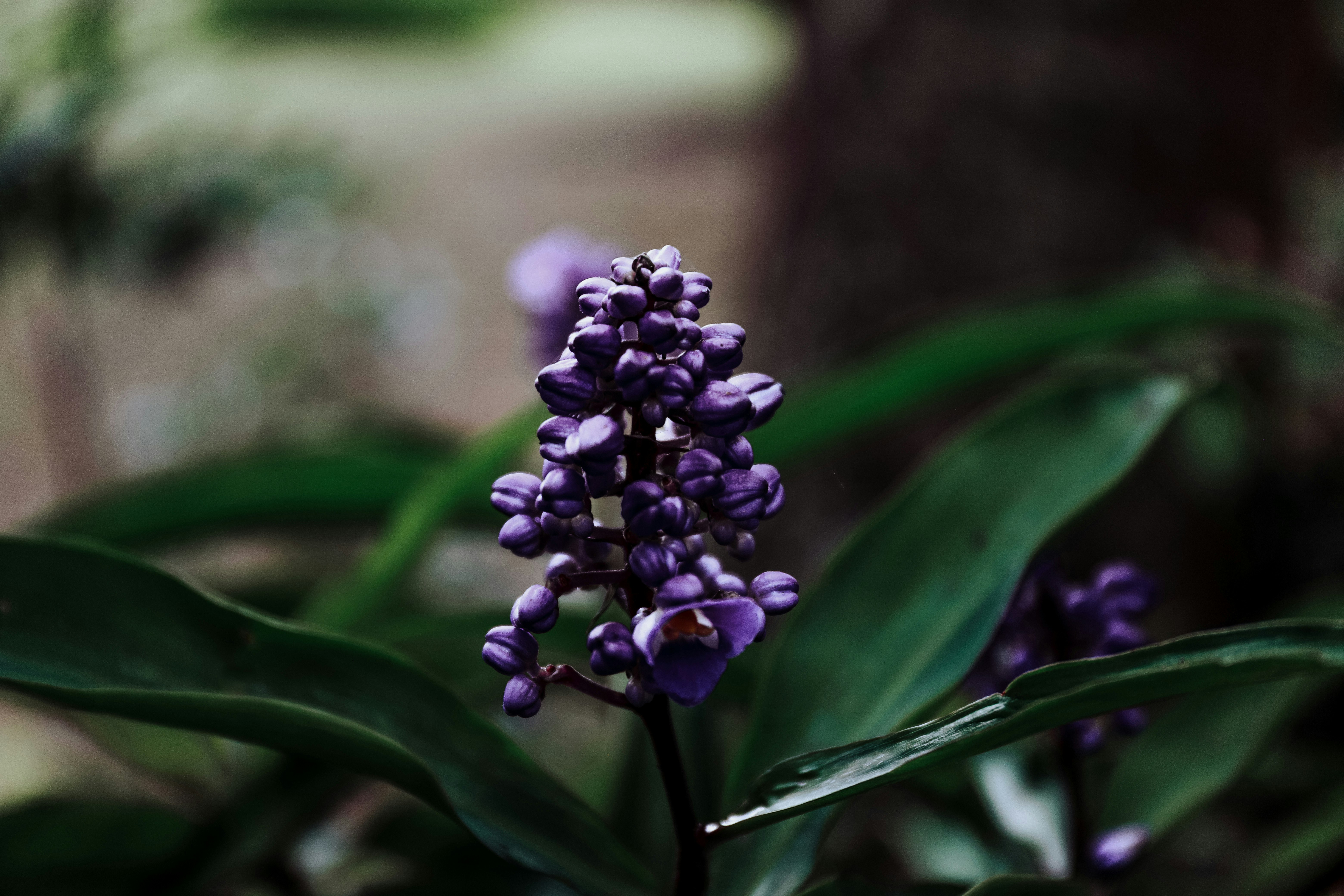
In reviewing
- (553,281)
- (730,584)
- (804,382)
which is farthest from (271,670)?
(804,382)

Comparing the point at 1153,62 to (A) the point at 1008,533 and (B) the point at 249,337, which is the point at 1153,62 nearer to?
(A) the point at 1008,533

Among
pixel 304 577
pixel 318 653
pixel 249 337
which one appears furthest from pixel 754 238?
pixel 318 653

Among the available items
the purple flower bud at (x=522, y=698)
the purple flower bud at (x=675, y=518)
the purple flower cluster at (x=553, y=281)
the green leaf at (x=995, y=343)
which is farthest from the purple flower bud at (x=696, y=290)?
the green leaf at (x=995, y=343)

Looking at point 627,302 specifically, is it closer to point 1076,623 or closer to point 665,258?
point 665,258

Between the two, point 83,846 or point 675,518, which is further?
point 83,846

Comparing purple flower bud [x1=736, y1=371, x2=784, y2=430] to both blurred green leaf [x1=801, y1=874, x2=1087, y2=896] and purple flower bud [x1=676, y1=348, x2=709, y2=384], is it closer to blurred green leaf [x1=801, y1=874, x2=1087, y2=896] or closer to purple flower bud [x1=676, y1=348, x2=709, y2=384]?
purple flower bud [x1=676, y1=348, x2=709, y2=384]

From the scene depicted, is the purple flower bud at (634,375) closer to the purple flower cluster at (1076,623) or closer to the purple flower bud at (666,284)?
the purple flower bud at (666,284)
